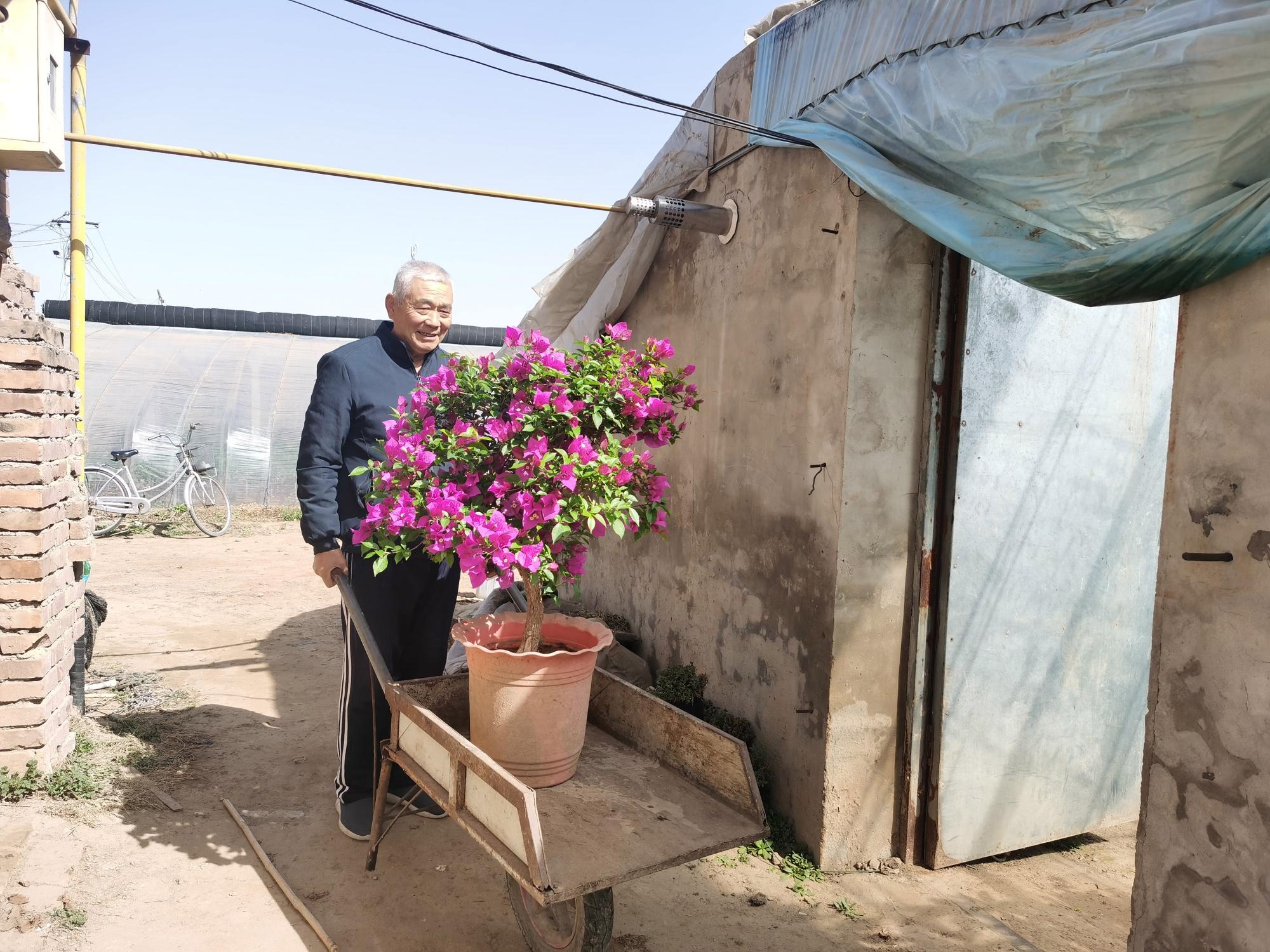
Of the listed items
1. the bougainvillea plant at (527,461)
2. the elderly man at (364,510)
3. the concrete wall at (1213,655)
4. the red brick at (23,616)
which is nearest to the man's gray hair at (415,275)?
the elderly man at (364,510)

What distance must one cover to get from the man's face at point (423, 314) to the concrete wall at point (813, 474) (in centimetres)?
131

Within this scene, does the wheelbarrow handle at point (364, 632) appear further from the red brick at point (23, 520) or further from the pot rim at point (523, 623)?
the red brick at point (23, 520)

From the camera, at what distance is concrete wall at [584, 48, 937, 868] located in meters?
3.05

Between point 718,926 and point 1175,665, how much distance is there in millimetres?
1666

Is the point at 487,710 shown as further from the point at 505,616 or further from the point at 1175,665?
the point at 1175,665

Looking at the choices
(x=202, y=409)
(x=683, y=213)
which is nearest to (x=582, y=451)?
(x=683, y=213)

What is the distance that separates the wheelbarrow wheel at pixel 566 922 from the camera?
2.26m

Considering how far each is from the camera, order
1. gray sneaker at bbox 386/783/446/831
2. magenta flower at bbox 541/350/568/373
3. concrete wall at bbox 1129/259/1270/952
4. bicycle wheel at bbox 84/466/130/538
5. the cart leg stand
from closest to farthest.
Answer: concrete wall at bbox 1129/259/1270/952 → magenta flower at bbox 541/350/568/373 → the cart leg stand → gray sneaker at bbox 386/783/446/831 → bicycle wheel at bbox 84/466/130/538

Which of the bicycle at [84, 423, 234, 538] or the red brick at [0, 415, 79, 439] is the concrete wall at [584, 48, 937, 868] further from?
the bicycle at [84, 423, 234, 538]

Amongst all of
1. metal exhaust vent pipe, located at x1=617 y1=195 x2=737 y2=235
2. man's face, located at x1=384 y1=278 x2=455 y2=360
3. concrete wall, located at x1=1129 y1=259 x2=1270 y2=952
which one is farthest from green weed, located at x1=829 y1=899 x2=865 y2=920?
metal exhaust vent pipe, located at x1=617 y1=195 x2=737 y2=235

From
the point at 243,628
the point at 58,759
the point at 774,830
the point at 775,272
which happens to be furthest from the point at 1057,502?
the point at 243,628

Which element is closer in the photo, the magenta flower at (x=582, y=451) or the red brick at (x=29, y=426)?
the magenta flower at (x=582, y=451)

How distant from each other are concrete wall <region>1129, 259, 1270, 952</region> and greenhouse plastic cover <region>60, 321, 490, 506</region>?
12052 millimetres

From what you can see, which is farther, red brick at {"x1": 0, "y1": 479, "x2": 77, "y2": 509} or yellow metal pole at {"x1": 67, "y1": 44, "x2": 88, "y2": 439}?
yellow metal pole at {"x1": 67, "y1": 44, "x2": 88, "y2": 439}
